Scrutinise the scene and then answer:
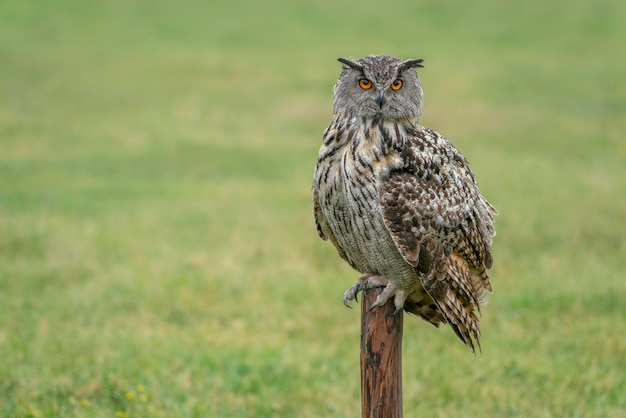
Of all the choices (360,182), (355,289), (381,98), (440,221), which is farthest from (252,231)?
(381,98)

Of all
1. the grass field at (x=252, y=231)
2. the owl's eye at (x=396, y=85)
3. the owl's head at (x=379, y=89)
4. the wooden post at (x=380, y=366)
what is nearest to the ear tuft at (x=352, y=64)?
the owl's head at (x=379, y=89)

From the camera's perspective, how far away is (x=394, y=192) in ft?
12.2

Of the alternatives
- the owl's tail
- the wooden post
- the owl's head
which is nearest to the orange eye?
the owl's head

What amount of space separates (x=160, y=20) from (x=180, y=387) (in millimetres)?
20728

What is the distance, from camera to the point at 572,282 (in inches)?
294

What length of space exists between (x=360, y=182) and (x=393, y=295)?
0.58 m

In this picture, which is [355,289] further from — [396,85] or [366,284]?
[396,85]

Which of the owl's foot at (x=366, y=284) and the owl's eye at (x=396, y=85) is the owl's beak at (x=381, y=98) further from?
the owl's foot at (x=366, y=284)

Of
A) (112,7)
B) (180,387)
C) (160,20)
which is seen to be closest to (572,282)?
(180,387)

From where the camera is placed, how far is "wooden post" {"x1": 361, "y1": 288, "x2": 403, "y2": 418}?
379 cm

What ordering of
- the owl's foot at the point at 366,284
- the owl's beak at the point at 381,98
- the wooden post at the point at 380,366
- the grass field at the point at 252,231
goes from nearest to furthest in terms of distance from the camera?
1. the owl's beak at the point at 381,98
2. the wooden post at the point at 380,366
3. the owl's foot at the point at 366,284
4. the grass field at the point at 252,231

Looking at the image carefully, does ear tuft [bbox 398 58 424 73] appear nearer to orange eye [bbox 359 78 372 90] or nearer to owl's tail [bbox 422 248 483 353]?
orange eye [bbox 359 78 372 90]

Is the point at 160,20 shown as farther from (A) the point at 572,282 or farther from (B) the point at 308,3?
(A) the point at 572,282

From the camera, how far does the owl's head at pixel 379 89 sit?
3.68 meters
